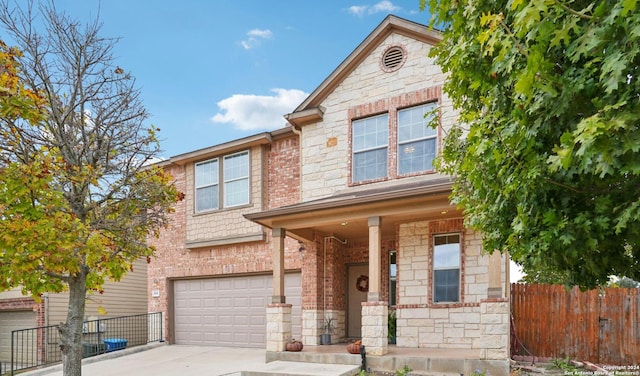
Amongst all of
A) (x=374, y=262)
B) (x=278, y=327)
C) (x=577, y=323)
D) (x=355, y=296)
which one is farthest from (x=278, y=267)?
(x=577, y=323)

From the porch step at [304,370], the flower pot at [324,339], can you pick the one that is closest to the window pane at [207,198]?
the flower pot at [324,339]

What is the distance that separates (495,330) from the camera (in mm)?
8320

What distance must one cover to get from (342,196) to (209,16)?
560 cm

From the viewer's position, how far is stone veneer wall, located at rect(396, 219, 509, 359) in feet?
32.8

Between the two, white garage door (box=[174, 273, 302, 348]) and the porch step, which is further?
white garage door (box=[174, 273, 302, 348])

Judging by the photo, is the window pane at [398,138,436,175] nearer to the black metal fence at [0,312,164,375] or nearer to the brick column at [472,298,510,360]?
the brick column at [472,298,510,360]

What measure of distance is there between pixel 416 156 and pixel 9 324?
50.2 feet

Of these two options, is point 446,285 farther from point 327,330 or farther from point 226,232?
point 226,232

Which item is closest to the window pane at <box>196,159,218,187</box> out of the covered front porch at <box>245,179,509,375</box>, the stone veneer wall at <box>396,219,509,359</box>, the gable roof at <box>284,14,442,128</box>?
the gable roof at <box>284,14,442,128</box>

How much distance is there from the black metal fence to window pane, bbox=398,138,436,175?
344 inches

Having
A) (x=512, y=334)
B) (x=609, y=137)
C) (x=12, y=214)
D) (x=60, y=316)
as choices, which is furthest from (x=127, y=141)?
(x=60, y=316)

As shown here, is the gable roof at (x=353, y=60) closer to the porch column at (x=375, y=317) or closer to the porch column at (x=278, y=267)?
the porch column at (x=278, y=267)

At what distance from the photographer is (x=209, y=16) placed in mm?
12266

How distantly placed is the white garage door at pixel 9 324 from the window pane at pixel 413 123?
13.4 meters
